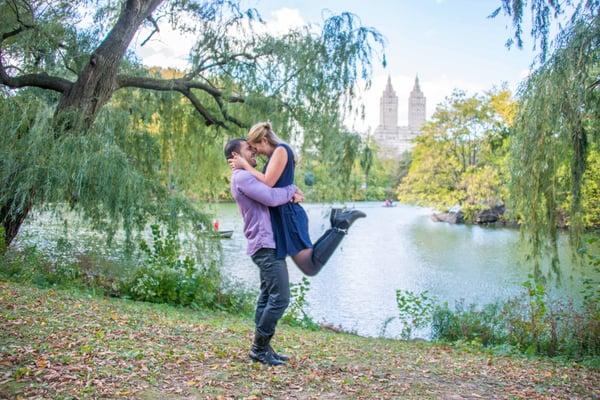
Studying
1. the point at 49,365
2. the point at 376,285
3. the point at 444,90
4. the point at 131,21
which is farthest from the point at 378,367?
the point at 444,90

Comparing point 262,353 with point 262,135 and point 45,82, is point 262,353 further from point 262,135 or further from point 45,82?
point 45,82

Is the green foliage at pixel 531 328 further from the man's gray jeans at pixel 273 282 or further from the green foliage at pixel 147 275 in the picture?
the man's gray jeans at pixel 273 282

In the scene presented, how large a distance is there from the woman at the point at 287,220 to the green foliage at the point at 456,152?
2383cm

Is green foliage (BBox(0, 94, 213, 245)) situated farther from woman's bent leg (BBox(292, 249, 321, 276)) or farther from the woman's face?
woman's bent leg (BBox(292, 249, 321, 276))

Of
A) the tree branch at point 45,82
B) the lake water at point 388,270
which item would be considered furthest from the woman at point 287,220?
the tree branch at point 45,82

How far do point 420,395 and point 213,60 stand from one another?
253 inches

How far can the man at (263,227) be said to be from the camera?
3141 millimetres

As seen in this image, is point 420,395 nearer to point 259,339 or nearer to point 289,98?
Answer: point 259,339

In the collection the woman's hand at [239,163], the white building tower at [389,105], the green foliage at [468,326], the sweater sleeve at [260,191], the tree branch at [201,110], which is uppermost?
the white building tower at [389,105]

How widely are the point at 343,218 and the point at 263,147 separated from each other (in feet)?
2.06

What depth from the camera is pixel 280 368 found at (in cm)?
337

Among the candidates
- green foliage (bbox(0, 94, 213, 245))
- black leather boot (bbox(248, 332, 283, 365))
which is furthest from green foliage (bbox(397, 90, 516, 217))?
black leather boot (bbox(248, 332, 283, 365))

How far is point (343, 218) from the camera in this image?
3312 mm

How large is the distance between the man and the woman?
0.15 ft
